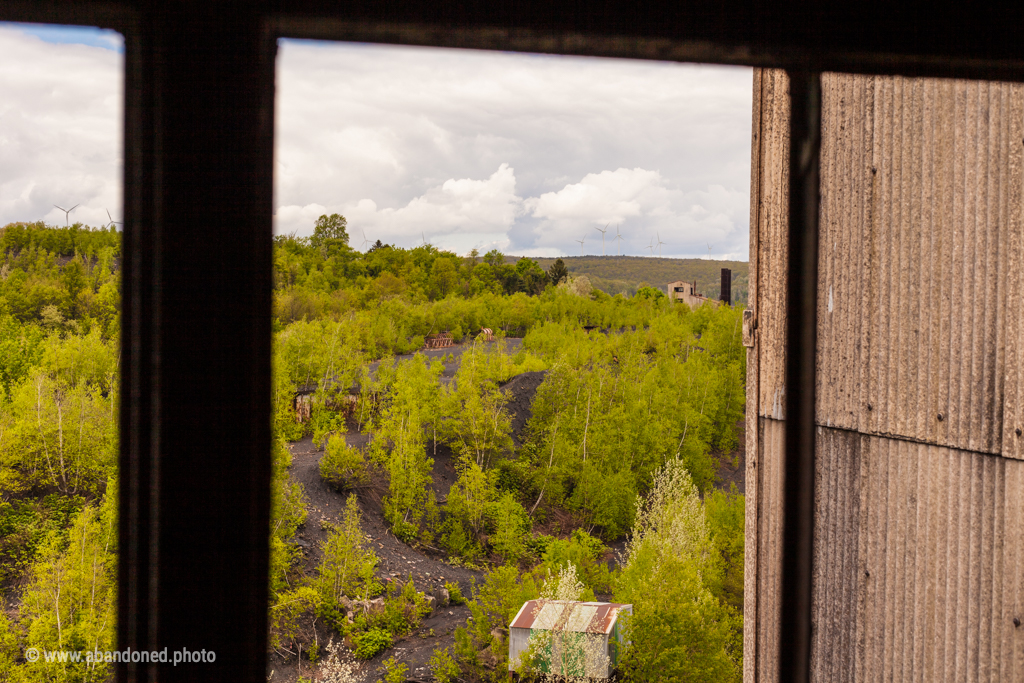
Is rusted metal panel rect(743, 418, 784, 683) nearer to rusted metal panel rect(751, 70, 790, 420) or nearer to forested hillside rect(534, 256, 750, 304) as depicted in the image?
rusted metal panel rect(751, 70, 790, 420)

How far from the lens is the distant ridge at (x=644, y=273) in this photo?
4644 centimetres

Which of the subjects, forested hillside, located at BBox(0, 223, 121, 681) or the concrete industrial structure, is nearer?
forested hillside, located at BBox(0, 223, 121, 681)

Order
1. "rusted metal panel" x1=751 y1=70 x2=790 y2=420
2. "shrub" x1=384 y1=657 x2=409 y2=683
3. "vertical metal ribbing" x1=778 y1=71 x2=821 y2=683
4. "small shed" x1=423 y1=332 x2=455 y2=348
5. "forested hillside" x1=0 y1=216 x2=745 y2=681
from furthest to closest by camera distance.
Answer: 1. "small shed" x1=423 y1=332 x2=455 y2=348
2. "forested hillside" x1=0 y1=216 x2=745 y2=681
3. "shrub" x1=384 y1=657 x2=409 y2=683
4. "rusted metal panel" x1=751 y1=70 x2=790 y2=420
5. "vertical metal ribbing" x1=778 y1=71 x2=821 y2=683

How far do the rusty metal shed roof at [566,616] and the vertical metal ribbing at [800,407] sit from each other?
581 inches

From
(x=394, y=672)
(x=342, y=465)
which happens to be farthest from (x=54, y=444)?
(x=394, y=672)

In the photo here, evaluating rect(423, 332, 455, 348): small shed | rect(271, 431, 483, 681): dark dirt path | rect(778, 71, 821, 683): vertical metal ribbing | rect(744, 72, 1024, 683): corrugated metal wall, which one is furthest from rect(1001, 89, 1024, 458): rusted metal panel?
rect(423, 332, 455, 348): small shed

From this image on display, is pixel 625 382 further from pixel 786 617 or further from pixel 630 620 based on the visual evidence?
pixel 786 617

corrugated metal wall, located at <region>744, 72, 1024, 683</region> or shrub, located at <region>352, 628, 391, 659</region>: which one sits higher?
corrugated metal wall, located at <region>744, 72, 1024, 683</region>

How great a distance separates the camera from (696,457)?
2767cm

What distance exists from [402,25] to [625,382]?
29.4 meters

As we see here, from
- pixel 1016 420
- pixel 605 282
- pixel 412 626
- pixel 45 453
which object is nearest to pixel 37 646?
pixel 45 453

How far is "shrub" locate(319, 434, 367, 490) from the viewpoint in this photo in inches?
811

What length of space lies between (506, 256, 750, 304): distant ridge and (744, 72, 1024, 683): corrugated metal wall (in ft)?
137

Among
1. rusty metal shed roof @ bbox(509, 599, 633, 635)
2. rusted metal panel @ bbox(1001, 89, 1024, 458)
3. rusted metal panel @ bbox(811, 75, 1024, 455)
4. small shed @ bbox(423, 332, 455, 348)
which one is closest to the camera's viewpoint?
rusted metal panel @ bbox(1001, 89, 1024, 458)
